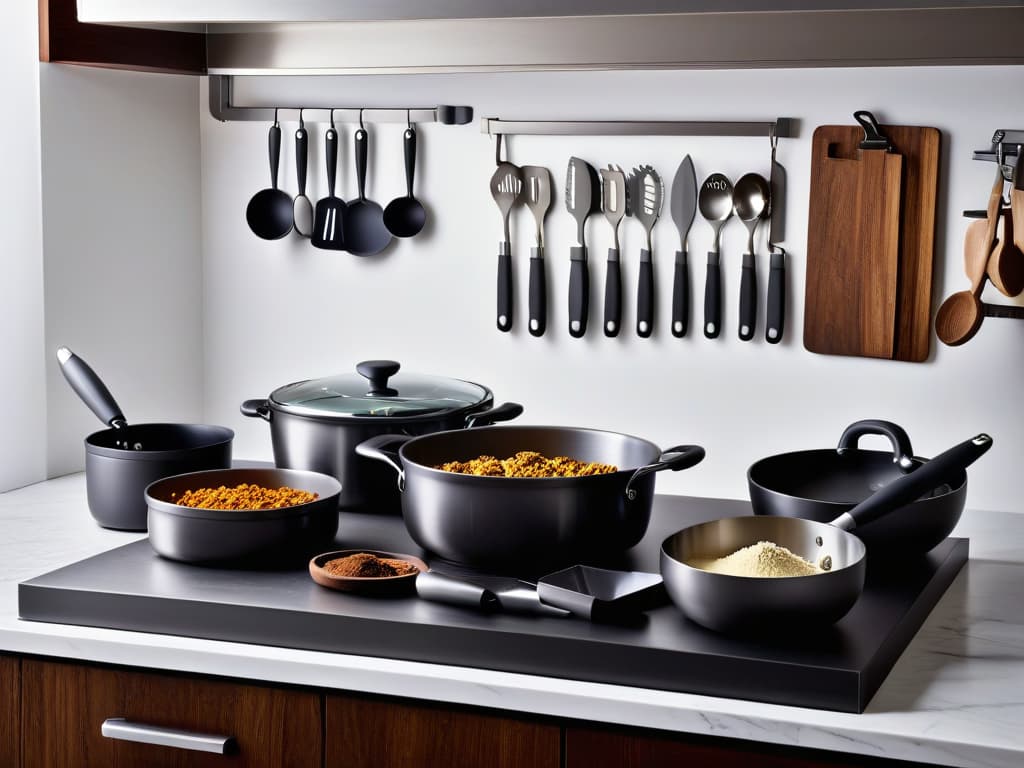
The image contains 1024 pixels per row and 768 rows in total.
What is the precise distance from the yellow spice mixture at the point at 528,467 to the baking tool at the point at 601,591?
4.7 inches

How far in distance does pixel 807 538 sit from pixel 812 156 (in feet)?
2.59

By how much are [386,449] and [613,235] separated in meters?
0.68

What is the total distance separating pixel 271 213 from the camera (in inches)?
91.9

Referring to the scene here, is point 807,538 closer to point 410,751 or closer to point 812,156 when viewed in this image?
point 410,751

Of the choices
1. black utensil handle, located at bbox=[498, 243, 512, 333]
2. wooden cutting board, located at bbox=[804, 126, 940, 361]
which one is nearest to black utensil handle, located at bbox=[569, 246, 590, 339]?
black utensil handle, located at bbox=[498, 243, 512, 333]

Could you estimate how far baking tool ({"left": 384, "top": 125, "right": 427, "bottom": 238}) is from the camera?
2232 mm

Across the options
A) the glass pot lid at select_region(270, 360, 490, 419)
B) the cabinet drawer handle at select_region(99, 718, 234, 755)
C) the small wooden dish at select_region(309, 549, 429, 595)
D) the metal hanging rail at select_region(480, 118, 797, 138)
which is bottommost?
the cabinet drawer handle at select_region(99, 718, 234, 755)

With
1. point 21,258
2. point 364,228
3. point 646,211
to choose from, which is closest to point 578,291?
point 646,211

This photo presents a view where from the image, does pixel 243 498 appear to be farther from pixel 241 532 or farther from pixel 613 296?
pixel 613 296

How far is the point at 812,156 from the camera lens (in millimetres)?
2004

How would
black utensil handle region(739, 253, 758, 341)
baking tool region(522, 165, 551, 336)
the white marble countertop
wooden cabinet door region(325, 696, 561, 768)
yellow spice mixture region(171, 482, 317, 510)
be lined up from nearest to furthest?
the white marble countertop → wooden cabinet door region(325, 696, 561, 768) → yellow spice mixture region(171, 482, 317, 510) → black utensil handle region(739, 253, 758, 341) → baking tool region(522, 165, 551, 336)

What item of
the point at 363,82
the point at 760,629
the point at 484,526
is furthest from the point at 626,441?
the point at 363,82

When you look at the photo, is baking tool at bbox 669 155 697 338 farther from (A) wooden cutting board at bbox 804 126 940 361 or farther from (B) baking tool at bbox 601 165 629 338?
(A) wooden cutting board at bbox 804 126 940 361

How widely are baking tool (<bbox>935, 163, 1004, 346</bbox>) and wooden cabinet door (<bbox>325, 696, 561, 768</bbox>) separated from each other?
0.97 meters
